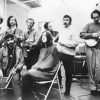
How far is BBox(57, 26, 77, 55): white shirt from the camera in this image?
3.72 meters

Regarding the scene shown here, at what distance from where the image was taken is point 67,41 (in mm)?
3787

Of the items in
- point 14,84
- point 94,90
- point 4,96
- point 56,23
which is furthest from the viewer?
point 56,23

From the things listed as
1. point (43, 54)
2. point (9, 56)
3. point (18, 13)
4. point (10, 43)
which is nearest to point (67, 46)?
point (43, 54)

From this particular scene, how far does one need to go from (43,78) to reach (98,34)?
1399 mm

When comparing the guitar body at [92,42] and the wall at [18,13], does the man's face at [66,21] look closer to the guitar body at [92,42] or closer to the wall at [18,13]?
the guitar body at [92,42]

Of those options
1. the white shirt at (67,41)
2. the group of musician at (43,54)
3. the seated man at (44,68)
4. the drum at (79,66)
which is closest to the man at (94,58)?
the group of musician at (43,54)

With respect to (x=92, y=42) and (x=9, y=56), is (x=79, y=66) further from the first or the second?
(x=9, y=56)

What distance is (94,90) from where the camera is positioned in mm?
4227

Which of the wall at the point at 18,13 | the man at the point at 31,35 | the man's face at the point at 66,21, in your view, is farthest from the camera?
the wall at the point at 18,13

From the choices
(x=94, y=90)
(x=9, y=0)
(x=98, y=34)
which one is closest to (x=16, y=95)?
(x=94, y=90)

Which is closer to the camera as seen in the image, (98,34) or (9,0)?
(98,34)

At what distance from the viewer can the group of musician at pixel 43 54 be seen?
3.37 metres

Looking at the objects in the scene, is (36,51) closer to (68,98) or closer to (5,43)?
(5,43)

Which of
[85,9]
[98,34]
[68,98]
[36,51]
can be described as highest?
[85,9]
